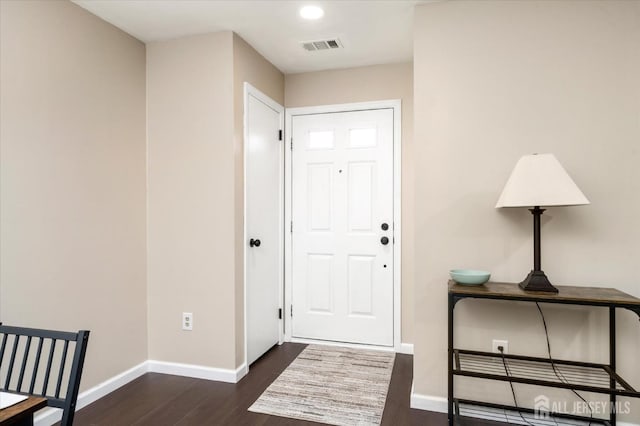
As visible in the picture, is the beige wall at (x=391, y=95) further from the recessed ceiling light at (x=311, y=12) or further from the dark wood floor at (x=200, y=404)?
the recessed ceiling light at (x=311, y=12)

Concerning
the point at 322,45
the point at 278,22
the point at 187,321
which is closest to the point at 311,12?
the point at 278,22

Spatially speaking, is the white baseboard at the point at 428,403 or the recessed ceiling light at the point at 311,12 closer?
the white baseboard at the point at 428,403

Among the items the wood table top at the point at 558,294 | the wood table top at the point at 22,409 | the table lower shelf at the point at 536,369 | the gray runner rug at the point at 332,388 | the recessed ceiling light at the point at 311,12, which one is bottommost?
the gray runner rug at the point at 332,388

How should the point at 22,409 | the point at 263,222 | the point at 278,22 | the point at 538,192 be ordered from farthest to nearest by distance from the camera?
the point at 263,222 → the point at 278,22 → the point at 538,192 → the point at 22,409

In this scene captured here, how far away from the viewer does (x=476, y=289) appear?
6.65 ft

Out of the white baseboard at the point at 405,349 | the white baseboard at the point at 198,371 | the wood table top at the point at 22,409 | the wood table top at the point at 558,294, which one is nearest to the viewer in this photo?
the wood table top at the point at 22,409

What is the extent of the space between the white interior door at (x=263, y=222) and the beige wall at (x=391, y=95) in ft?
1.30

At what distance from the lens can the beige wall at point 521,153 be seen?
2.08 m

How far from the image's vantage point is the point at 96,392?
2.47m

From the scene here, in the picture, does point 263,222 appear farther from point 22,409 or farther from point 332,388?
point 22,409

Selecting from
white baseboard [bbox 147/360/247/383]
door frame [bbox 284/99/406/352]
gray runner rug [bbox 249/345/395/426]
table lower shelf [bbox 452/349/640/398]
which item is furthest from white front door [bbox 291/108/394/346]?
table lower shelf [bbox 452/349/640/398]

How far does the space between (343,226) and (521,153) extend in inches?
65.7

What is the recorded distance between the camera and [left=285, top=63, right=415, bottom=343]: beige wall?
3.32 meters

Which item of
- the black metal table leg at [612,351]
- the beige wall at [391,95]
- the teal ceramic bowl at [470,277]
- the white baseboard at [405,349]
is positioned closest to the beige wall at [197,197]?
the beige wall at [391,95]
